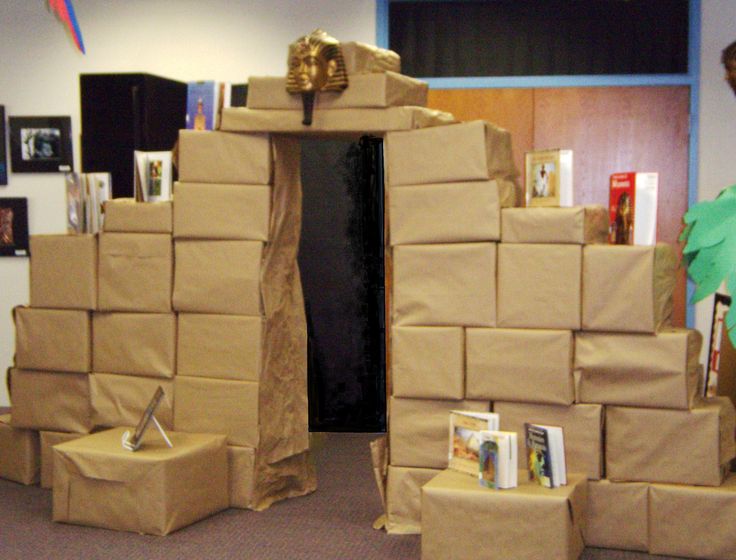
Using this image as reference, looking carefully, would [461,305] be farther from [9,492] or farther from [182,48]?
[182,48]

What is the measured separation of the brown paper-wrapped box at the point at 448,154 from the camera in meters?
3.06

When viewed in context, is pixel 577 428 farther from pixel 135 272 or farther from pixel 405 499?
pixel 135 272

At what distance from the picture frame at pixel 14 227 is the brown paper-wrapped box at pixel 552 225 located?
3295mm

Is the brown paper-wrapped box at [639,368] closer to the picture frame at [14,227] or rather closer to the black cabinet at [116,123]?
the black cabinet at [116,123]

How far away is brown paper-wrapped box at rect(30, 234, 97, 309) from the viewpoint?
143 inches

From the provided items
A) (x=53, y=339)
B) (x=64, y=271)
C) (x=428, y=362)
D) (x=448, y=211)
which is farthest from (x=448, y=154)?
(x=53, y=339)

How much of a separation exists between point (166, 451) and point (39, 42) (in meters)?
3.10

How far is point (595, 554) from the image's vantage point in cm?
293

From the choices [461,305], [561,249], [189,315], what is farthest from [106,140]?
[561,249]

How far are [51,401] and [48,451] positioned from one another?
0.20 meters

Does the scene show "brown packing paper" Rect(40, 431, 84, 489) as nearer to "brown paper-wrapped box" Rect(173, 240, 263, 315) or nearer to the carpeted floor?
the carpeted floor

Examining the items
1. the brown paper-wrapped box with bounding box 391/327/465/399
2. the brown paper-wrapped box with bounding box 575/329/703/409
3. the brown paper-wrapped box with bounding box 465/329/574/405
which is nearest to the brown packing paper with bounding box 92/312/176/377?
the brown paper-wrapped box with bounding box 391/327/465/399

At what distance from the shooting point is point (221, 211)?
3.43 meters

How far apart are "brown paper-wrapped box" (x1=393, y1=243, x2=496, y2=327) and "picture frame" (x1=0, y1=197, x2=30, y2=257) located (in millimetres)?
2962
